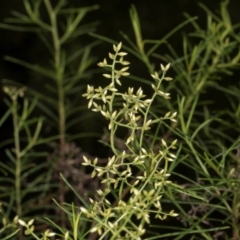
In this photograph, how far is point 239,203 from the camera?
0.55 meters

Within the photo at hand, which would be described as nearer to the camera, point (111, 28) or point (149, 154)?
point (149, 154)

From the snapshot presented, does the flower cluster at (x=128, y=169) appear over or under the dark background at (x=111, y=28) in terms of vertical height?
over

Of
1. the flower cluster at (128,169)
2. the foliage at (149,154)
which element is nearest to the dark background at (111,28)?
the foliage at (149,154)

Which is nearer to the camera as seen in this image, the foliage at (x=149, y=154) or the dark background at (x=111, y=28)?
the foliage at (x=149, y=154)

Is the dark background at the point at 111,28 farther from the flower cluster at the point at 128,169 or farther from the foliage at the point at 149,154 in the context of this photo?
the flower cluster at the point at 128,169

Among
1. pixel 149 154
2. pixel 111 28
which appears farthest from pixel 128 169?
pixel 111 28

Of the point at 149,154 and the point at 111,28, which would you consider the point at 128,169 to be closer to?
the point at 149,154

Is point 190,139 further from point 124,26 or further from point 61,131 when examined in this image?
point 124,26

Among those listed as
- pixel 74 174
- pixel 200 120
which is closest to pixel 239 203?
pixel 74 174

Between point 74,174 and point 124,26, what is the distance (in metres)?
0.27

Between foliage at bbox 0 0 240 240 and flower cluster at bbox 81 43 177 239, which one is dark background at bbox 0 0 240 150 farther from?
flower cluster at bbox 81 43 177 239

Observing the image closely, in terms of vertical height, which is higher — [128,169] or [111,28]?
[128,169]

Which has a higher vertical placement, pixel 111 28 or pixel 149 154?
pixel 149 154

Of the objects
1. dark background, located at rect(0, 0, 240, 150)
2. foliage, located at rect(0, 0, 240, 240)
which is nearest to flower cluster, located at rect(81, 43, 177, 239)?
foliage, located at rect(0, 0, 240, 240)
